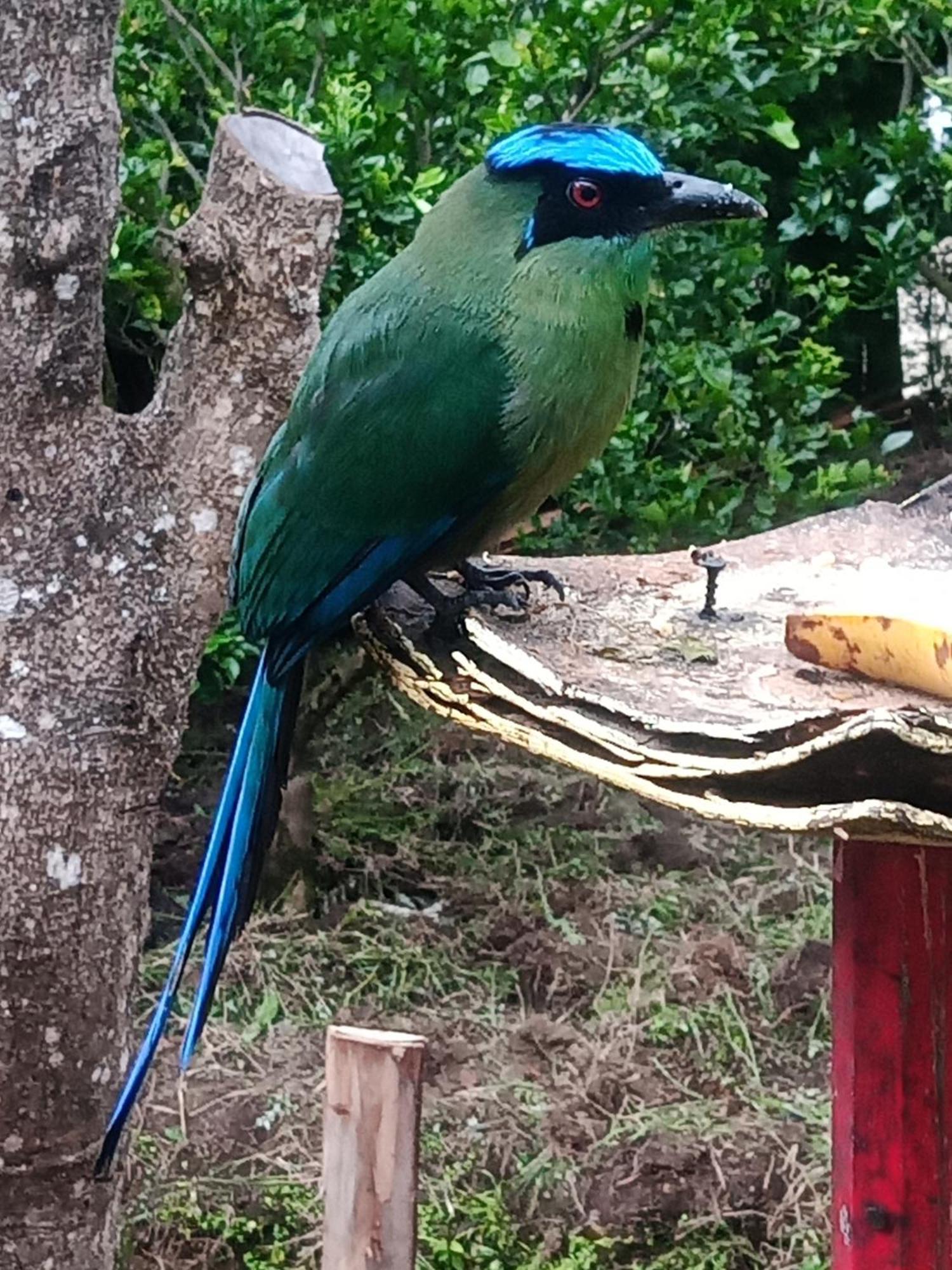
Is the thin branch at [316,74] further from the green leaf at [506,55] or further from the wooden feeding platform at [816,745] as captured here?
the wooden feeding platform at [816,745]

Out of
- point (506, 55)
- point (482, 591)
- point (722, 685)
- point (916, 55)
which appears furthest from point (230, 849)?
point (916, 55)

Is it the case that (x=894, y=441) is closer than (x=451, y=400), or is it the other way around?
(x=451, y=400)

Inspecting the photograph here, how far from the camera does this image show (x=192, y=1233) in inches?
85.0

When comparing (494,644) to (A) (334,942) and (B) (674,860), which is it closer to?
(A) (334,942)

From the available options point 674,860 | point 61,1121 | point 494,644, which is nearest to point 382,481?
point 494,644

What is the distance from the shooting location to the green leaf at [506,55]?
2094 millimetres

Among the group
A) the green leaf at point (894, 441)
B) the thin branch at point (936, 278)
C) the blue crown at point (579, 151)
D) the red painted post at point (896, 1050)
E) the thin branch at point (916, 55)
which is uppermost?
the thin branch at point (916, 55)

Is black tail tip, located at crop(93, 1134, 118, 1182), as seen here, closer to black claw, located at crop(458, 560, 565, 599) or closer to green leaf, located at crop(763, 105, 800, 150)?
black claw, located at crop(458, 560, 565, 599)

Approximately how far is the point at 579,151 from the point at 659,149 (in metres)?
1.01

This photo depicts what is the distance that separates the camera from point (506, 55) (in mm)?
2096

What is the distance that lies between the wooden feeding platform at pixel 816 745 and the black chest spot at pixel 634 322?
0.20 m

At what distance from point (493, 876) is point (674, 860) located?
335 mm

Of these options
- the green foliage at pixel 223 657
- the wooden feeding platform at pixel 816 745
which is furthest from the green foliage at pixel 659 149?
the wooden feeding platform at pixel 816 745

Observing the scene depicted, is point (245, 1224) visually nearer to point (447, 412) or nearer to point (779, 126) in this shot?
point (447, 412)
